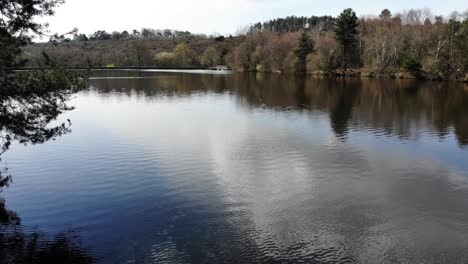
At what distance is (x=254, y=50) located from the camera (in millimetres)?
127875

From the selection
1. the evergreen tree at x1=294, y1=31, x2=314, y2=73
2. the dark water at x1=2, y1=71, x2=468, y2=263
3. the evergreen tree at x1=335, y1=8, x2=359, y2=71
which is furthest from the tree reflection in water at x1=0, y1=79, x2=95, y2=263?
the evergreen tree at x1=294, y1=31, x2=314, y2=73

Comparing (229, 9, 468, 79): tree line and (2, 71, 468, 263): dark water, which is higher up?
(229, 9, 468, 79): tree line

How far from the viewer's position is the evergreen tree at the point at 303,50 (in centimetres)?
10399

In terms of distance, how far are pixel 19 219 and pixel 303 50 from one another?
315ft

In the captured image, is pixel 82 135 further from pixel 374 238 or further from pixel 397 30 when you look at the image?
pixel 397 30

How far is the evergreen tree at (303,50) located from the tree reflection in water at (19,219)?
9381cm

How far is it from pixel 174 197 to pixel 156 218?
2.07m

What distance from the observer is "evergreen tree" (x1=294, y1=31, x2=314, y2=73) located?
10399 cm

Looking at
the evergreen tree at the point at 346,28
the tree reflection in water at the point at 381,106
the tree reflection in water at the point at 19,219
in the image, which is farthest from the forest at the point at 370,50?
the tree reflection in water at the point at 19,219

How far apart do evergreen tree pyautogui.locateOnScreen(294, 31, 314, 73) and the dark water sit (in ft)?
235

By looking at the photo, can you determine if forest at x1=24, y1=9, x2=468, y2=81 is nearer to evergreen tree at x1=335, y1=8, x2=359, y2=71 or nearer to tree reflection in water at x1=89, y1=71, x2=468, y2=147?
evergreen tree at x1=335, y1=8, x2=359, y2=71

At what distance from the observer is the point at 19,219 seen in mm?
15367

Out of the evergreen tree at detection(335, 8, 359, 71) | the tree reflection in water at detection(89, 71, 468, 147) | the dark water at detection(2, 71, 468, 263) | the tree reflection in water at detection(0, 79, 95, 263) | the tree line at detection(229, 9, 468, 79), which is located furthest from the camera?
the evergreen tree at detection(335, 8, 359, 71)

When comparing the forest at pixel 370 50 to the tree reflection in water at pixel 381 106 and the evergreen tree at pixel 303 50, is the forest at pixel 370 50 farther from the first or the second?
the tree reflection in water at pixel 381 106
